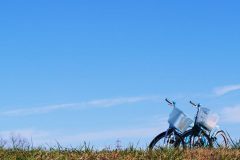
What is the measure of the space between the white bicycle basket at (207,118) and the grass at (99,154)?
2.74m

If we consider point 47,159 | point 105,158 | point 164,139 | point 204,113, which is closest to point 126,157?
point 105,158

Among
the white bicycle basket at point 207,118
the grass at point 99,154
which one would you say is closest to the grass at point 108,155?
the grass at point 99,154

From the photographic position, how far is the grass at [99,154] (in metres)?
9.52

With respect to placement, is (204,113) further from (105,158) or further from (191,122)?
(105,158)

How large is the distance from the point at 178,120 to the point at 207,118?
0.92m

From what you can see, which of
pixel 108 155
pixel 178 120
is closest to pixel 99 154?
pixel 108 155

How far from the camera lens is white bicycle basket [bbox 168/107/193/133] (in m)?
14.0

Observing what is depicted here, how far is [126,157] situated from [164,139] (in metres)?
4.11

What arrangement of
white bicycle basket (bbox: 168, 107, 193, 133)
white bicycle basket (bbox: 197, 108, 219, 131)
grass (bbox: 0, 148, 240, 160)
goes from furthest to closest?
white bicycle basket (bbox: 197, 108, 219, 131), white bicycle basket (bbox: 168, 107, 193, 133), grass (bbox: 0, 148, 240, 160)

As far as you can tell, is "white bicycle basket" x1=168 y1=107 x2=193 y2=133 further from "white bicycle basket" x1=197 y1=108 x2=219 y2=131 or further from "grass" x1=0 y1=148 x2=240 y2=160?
"grass" x1=0 y1=148 x2=240 y2=160

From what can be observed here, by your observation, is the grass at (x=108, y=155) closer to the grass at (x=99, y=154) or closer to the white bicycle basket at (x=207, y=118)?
the grass at (x=99, y=154)

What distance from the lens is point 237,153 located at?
12.1 meters

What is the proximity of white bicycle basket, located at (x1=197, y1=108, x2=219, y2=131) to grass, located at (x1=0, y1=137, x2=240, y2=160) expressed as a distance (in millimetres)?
2739

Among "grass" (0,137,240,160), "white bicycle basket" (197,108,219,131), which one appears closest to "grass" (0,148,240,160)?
"grass" (0,137,240,160)
